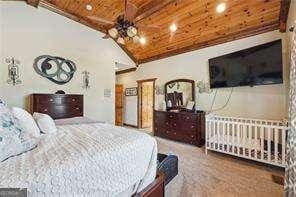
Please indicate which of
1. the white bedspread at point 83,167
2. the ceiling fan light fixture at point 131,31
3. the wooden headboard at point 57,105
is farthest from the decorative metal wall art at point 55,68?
the white bedspread at point 83,167

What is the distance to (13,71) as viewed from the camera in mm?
4059

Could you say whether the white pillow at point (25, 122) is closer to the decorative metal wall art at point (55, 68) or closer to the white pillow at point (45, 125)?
the white pillow at point (45, 125)

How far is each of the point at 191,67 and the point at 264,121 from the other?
236cm

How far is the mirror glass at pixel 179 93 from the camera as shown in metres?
5.34

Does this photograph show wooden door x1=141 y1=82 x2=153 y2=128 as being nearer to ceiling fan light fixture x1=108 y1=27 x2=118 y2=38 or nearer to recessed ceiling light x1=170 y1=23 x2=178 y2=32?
recessed ceiling light x1=170 y1=23 x2=178 y2=32

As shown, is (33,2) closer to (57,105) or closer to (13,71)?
(13,71)

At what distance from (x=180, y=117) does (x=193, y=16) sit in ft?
8.26

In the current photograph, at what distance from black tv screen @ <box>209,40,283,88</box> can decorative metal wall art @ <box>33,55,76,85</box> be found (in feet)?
12.2

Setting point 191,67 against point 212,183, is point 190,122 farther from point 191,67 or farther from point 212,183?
point 212,183

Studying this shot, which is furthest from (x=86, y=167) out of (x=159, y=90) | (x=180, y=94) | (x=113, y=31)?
(x=159, y=90)

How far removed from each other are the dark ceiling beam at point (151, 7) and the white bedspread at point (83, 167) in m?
3.03

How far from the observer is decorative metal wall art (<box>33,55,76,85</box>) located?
444 centimetres

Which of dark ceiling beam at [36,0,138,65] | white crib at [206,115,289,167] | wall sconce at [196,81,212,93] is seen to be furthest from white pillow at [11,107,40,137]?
wall sconce at [196,81,212,93]

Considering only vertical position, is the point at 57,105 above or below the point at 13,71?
below
